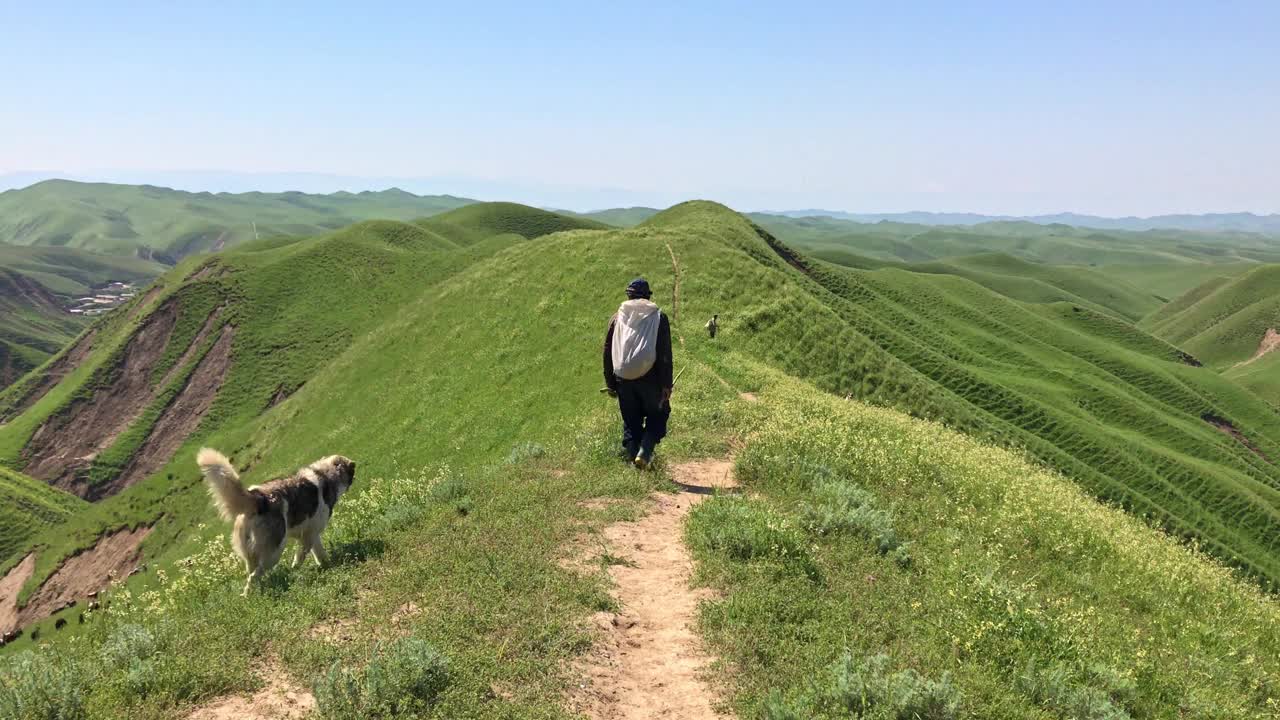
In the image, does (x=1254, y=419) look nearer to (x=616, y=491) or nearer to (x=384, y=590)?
(x=616, y=491)

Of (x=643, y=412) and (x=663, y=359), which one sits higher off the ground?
(x=663, y=359)

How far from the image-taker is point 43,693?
5.80m

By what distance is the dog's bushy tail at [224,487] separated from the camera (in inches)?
341

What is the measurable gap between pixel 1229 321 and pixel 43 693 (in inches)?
7158

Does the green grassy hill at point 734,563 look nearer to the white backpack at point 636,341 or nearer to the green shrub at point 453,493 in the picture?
the green shrub at point 453,493

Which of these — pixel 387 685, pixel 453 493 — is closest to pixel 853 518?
pixel 387 685

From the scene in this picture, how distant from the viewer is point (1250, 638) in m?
9.23

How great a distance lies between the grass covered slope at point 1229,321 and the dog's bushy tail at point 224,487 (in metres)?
160

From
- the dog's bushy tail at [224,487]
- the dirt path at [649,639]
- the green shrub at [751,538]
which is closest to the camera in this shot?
the dirt path at [649,639]

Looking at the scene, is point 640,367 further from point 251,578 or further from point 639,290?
point 251,578

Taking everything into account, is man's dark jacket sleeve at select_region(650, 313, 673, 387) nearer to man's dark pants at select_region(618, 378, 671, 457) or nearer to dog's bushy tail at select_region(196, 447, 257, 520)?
man's dark pants at select_region(618, 378, 671, 457)

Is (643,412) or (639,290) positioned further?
(643,412)

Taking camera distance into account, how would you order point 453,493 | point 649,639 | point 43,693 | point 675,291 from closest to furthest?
point 43,693 < point 649,639 < point 453,493 < point 675,291

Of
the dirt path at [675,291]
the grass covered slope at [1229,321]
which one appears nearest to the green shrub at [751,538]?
the dirt path at [675,291]
